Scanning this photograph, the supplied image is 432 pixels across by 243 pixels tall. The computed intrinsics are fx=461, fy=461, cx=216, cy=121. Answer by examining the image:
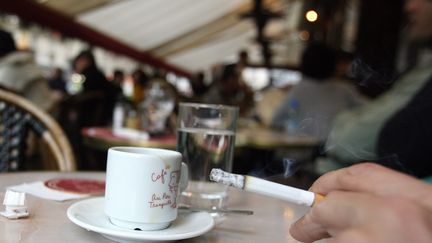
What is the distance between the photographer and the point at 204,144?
0.80m

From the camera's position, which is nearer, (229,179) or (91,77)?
(229,179)

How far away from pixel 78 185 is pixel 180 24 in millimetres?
9454

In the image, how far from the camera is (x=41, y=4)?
6152 mm

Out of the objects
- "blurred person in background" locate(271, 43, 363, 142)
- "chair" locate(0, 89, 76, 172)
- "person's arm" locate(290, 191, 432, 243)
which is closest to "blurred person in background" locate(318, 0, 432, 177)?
"person's arm" locate(290, 191, 432, 243)

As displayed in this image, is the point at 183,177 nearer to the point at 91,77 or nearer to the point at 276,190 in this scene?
the point at 276,190

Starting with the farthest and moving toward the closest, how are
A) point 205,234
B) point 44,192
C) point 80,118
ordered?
point 80,118 < point 44,192 < point 205,234

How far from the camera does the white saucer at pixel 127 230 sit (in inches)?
20.8

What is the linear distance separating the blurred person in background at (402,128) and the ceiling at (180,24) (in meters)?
2.52

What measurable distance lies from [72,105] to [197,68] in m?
13.7

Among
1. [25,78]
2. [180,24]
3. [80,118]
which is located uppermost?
[180,24]

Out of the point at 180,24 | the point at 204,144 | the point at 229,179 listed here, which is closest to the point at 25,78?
the point at 204,144

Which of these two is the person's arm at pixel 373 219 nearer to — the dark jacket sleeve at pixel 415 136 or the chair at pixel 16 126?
the dark jacket sleeve at pixel 415 136

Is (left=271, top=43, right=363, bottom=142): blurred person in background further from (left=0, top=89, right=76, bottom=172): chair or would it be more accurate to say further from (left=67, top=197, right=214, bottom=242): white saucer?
(left=67, top=197, right=214, bottom=242): white saucer

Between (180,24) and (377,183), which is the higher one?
(180,24)
